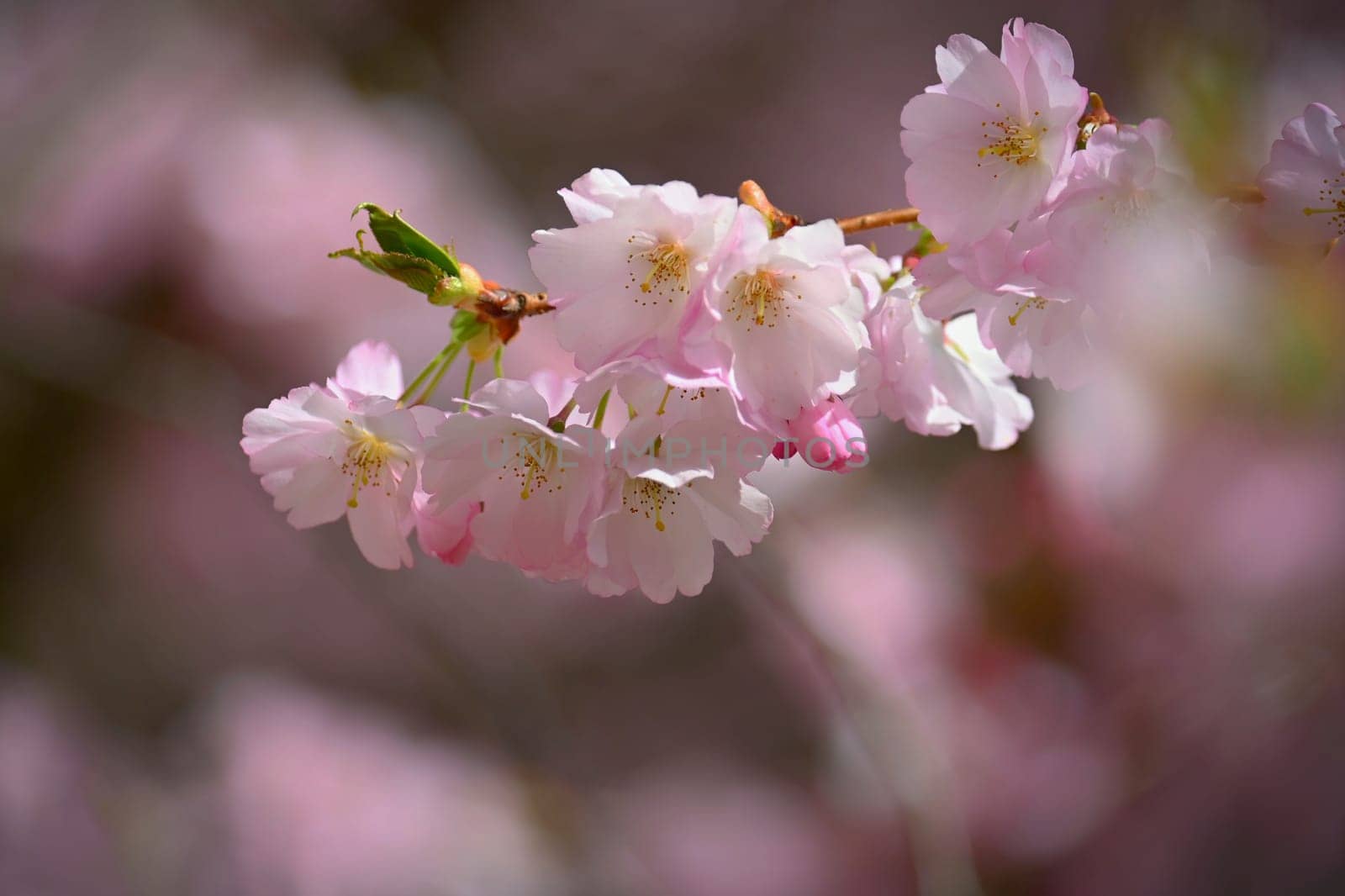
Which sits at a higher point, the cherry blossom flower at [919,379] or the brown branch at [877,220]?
the brown branch at [877,220]

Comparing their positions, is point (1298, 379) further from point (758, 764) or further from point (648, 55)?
point (648, 55)

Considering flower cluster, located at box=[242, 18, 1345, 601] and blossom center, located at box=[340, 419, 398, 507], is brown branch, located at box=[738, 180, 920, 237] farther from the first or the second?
blossom center, located at box=[340, 419, 398, 507]

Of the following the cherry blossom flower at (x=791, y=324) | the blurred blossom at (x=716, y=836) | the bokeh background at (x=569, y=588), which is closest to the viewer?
the cherry blossom flower at (x=791, y=324)

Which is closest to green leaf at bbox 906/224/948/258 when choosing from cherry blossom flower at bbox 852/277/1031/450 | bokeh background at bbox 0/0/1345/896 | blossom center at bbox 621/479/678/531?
cherry blossom flower at bbox 852/277/1031/450

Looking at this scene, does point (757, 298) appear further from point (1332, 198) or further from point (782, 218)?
point (1332, 198)

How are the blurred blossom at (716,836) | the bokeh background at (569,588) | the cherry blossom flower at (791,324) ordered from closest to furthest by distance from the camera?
the cherry blossom flower at (791,324)
the bokeh background at (569,588)
the blurred blossom at (716,836)

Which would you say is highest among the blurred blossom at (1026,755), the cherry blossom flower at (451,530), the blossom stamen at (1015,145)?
the blurred blossom at (1026,755)

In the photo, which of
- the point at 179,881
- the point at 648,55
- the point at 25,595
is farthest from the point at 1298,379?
the point at 25,595

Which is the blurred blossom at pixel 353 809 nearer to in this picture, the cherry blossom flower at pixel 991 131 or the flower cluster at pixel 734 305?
the flower cluster at pixel 734 305

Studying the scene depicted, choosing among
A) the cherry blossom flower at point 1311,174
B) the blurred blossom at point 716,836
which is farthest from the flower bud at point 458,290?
the blurred blossom at point 716,836
